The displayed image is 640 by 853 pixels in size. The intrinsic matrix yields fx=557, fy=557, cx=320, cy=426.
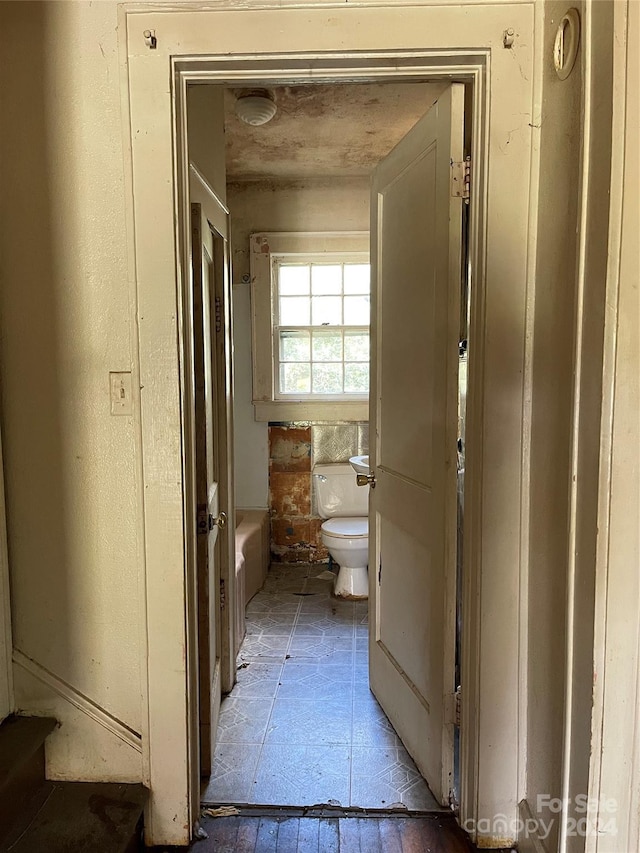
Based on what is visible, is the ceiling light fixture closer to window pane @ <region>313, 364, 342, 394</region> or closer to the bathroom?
the bathroom

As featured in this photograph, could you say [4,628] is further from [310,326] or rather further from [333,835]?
[310,326]

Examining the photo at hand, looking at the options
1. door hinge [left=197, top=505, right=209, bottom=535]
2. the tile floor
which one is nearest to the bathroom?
the tile floor

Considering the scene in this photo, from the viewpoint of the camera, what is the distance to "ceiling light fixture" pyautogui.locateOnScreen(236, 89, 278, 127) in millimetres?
2654

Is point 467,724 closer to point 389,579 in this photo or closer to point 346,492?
point 389,579

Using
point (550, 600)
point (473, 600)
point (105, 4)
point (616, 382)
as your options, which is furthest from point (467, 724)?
point (105, 4)

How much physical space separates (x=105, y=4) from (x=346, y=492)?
3057mm

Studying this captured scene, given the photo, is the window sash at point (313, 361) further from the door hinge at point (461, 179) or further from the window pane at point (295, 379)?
the door hinge at point (461, 179)

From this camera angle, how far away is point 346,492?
3963 mm

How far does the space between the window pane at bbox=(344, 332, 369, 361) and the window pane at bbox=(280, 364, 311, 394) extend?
320mm

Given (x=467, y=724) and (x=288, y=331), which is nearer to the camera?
(x=467, y=724)

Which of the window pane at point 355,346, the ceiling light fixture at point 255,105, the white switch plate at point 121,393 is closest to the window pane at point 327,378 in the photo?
the window pane at point 355,346

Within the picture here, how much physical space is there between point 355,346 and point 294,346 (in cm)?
46

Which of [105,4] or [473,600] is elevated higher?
[105,4]

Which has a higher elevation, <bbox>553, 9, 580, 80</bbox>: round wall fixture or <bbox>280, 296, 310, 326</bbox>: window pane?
<bbox>553, 9, 580, 80</bbox>: round wall fixture
